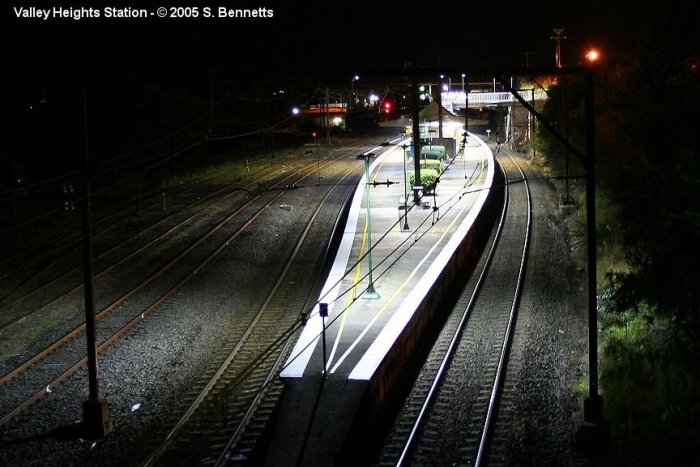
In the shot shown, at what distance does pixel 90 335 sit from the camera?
9672 millimetres

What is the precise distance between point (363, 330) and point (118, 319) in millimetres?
5142

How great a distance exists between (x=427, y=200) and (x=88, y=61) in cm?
1926

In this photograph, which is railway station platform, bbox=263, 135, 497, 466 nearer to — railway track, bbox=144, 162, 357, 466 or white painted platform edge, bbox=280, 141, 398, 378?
white painted platform edge, bbox=280, 141, 398, 378

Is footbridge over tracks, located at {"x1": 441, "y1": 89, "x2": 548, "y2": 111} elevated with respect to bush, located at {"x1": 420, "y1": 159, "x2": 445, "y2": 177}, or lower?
elevated

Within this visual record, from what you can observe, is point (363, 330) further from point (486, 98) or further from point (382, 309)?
point (486, 98)

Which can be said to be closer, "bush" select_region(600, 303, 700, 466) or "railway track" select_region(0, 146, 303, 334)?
"bush" select_region(600, 303, 700, 466)

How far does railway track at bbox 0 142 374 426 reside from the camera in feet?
39.1

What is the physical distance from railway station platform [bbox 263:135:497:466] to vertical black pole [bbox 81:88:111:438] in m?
2.19

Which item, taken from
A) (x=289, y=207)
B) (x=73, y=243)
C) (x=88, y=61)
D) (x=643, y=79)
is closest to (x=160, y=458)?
(x=73, y=243)

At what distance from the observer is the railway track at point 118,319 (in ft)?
39.1

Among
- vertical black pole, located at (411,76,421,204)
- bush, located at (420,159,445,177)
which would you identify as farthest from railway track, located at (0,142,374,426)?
bush, located at (420,159,445,177)

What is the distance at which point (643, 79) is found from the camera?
21.8 meters

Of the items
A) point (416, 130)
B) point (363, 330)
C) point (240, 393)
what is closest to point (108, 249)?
point (416, 130)

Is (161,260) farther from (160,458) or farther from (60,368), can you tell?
(160,458)
